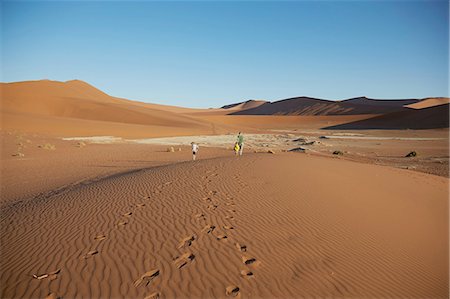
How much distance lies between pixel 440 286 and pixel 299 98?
139 metres

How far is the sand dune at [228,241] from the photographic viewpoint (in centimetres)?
419

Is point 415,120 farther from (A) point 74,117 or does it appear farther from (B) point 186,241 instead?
(A) point 74,117

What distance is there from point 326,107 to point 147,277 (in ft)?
385

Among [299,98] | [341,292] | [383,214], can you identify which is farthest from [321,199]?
[299,98]

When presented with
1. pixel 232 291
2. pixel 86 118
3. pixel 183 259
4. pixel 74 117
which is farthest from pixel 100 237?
pixel 74 117

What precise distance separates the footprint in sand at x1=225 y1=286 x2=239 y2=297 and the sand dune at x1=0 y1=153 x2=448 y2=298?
1 cm

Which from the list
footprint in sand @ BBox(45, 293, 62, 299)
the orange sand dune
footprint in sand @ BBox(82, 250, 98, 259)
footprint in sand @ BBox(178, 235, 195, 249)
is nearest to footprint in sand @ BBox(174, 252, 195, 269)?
footprint in sand @ BBox(178, 235, 195, 249)

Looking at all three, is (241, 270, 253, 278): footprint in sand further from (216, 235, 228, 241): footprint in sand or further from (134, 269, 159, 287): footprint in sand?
(134, 269, 159, 287): footprint in sand

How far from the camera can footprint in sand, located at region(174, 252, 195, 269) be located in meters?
4.51

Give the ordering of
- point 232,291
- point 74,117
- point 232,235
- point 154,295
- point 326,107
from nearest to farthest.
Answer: point 154,295 < point 232,291 < point 232,235 < point 74,117 < point 326,107

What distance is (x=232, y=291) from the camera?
3.99 meters

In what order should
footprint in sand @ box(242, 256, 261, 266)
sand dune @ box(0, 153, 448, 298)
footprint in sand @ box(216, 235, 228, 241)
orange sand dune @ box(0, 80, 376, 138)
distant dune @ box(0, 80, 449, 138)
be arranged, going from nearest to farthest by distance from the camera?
sand dune @ box(0, 153, 448, 298)
footprint in sand @ box(242, 256, 261, 266)
footprint in sand @ box(216, 235, 228, 241)
orange sand dune @ box(0, 80, 376, 138)
distant dune @ box(0, 80, 449, 138)

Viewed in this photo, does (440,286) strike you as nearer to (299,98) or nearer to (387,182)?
(387,182)

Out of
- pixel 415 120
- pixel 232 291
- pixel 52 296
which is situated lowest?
Answer: pixel 232 291
